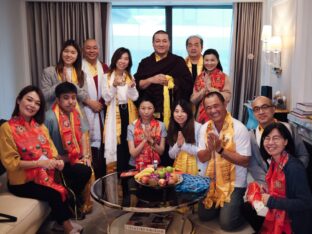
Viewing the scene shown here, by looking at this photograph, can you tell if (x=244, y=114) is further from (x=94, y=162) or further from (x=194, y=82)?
(x=94, y=162)

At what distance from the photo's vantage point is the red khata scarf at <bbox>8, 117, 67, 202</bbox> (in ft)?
7.13

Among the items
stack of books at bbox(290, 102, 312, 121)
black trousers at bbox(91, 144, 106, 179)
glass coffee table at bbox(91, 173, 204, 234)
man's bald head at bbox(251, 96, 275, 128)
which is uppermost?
man's bald head at bbox(251, 96, 275, 128)

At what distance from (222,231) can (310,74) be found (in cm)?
190

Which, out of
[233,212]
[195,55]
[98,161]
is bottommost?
[233,212]

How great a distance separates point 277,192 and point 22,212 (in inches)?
59.1

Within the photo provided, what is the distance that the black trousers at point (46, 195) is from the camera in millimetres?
2164

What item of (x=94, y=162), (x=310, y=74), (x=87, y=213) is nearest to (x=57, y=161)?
(x=87, y=213)

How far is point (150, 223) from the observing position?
2135mm

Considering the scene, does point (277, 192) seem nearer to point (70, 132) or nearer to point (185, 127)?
point (185, 127)

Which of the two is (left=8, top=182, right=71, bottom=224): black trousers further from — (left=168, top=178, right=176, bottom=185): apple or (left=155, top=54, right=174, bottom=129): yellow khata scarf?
(left=155, top=54, right=174, bottom=129): yellow khata scarf

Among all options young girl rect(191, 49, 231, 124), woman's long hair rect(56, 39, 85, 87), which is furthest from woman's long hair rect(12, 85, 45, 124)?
young girl rect(191, 49, 231, 124)

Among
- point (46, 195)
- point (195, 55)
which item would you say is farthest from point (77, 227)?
point (195, 55)

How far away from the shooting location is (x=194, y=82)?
3.02m

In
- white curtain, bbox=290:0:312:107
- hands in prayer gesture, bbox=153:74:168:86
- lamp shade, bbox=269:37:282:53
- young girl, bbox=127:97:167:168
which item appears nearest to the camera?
young girl, bbox=127:97:167:168
